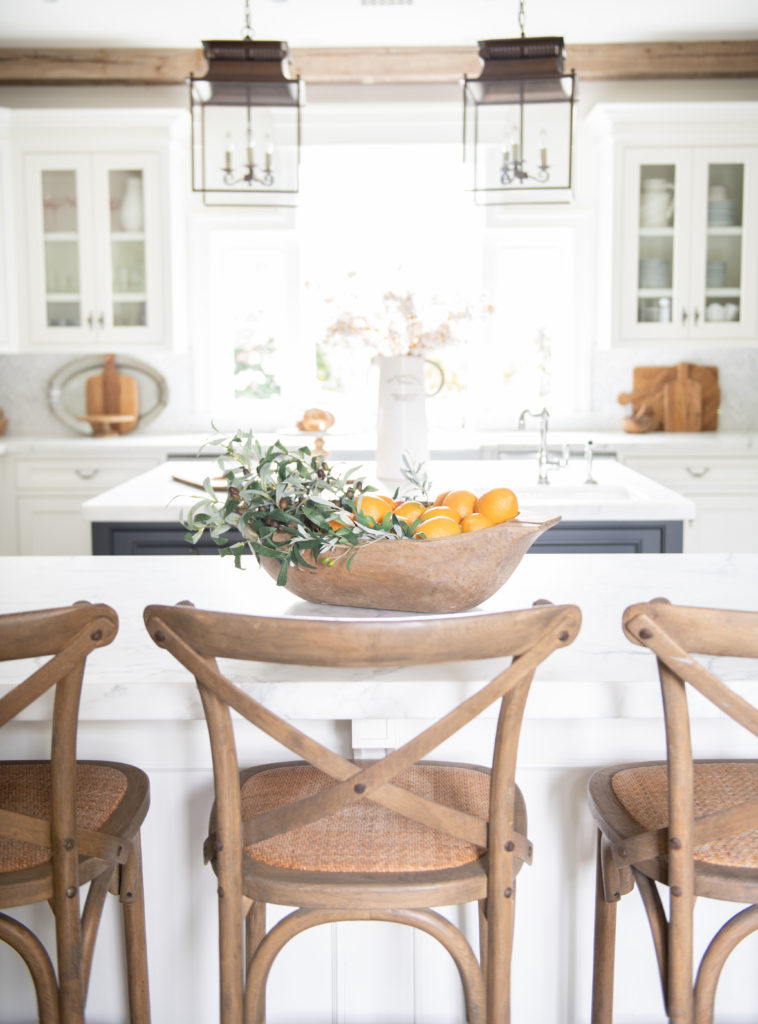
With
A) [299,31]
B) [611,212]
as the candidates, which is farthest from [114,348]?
[611,212]

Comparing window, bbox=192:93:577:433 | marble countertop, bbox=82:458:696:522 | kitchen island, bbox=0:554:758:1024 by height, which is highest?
window, bbox=192:93:577:433

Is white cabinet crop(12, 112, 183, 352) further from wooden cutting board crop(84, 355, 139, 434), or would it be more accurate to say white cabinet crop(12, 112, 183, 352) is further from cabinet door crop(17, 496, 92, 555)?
cabinet door crop(17, 496, 92, 555)

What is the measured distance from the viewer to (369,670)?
1292 mm

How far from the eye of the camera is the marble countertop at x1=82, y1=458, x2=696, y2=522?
279 centimetres

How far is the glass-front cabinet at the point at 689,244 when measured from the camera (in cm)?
461

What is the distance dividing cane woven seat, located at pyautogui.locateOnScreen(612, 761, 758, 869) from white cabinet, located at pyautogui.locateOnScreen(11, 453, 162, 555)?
11.7 ft

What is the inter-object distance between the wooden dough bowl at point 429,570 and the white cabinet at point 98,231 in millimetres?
3546

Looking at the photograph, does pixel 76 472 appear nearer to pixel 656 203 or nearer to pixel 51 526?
pixel 51 526

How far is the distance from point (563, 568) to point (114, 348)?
344 centimetres

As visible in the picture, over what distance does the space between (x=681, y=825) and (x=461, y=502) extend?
59 cm

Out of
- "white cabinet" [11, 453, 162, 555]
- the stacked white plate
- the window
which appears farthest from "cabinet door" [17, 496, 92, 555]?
the stacked white plate

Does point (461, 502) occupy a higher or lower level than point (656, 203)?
lower

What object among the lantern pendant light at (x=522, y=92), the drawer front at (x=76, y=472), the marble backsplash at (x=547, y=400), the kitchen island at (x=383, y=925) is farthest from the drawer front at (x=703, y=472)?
the kitchen island at (x=383, y=925)

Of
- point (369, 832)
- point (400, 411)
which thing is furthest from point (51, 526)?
point (369, 832)
